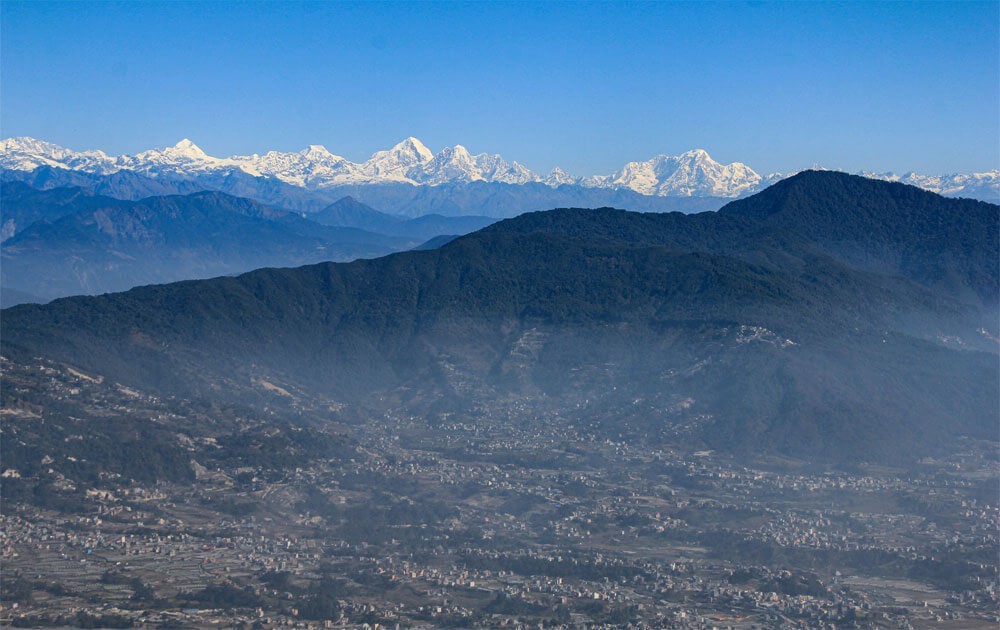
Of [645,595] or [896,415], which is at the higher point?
[896,415]

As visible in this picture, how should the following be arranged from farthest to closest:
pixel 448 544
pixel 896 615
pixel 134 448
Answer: pixel 134 448 → pixel 448 544 → pixel 896 615

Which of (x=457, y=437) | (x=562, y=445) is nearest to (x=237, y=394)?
(x=457, y=437)


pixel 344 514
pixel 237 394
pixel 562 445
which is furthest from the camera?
pixel 237 394

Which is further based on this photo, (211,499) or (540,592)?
(211,499)

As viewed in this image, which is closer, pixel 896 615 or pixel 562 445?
pixel 896 615

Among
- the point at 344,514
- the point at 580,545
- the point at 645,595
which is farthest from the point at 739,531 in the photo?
the point at 344,514

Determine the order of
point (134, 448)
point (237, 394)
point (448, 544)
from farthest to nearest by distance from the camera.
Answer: point (237, 394)
point (134, 448)
point (448, 544)

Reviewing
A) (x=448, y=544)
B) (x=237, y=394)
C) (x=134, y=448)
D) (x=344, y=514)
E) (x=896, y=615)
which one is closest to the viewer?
(x=896, y=615)

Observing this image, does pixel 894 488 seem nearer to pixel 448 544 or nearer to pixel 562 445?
pixel 562 445

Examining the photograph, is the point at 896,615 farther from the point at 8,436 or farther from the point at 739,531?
the point at 8,436
